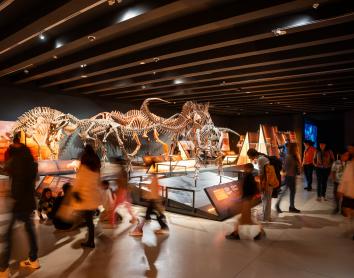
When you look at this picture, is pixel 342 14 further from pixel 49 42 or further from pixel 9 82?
pixel 9 82

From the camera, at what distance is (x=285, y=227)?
18.3 ft

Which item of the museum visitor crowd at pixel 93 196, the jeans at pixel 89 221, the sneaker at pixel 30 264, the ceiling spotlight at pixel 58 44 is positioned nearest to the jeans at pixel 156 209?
the museum visitor crowd at pixel 93 196

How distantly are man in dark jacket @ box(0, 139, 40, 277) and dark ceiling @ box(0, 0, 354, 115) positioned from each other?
236 centimetres

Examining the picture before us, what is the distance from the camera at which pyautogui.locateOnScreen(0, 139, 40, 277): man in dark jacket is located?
3355 mm

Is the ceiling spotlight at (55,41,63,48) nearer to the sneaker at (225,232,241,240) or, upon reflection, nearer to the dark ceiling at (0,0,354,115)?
the dark ceiling at (0,0,354,115)

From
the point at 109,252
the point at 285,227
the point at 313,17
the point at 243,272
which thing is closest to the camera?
the point at 243,272

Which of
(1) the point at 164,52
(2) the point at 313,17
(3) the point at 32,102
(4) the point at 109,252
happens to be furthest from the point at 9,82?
(2) the point at 313,17

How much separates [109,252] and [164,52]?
4.36 m

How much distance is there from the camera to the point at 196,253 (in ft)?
14.0

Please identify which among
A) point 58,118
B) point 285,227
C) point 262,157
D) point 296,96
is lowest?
point 285,227

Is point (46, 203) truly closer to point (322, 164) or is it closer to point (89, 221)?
point (89, 221)

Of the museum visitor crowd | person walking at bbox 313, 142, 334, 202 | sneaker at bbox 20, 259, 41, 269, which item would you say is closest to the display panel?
person walking at bbox 313, 142, 334, 202

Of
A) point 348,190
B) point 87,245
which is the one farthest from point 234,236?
point 87,245

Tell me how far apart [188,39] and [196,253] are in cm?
421
